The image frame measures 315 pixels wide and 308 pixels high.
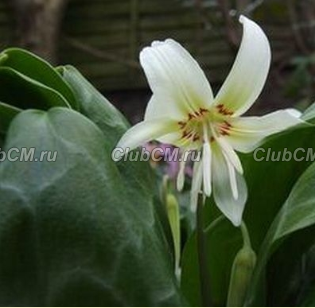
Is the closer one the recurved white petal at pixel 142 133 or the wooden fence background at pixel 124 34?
the recurved white petal at pixel 142 133

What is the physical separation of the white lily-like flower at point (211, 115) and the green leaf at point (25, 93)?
5 cm

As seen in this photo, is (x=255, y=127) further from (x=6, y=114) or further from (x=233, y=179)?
(x=6, y=114)

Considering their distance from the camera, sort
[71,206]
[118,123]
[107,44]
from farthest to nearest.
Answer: [107,44], [118,123], [71,206]

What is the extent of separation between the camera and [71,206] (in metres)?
0.41

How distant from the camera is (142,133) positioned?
1.47ft

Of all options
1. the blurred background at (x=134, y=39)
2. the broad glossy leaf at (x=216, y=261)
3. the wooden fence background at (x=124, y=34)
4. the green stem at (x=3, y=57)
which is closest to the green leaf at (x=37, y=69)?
the green stem at (x=3, y=57)

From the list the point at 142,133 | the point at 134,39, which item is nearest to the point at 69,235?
the point at 142,133

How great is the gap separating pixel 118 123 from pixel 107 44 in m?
2.63

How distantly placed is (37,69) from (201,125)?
10cm

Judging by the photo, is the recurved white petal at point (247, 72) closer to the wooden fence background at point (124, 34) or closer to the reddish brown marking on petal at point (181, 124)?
the reddish brown marking on petal at point (181, 124)

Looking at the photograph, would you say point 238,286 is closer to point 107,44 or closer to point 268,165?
point 268,165

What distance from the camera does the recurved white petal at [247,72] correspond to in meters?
0.45

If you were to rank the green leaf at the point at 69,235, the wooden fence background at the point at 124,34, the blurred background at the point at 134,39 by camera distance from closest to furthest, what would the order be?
1. the green leaf at the point at 69,235
2. the blurred background at the point at 134,39
3. the wooden fence background at the point at 124,34

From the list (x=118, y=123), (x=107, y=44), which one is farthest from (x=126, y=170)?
(x=107, y=44)
